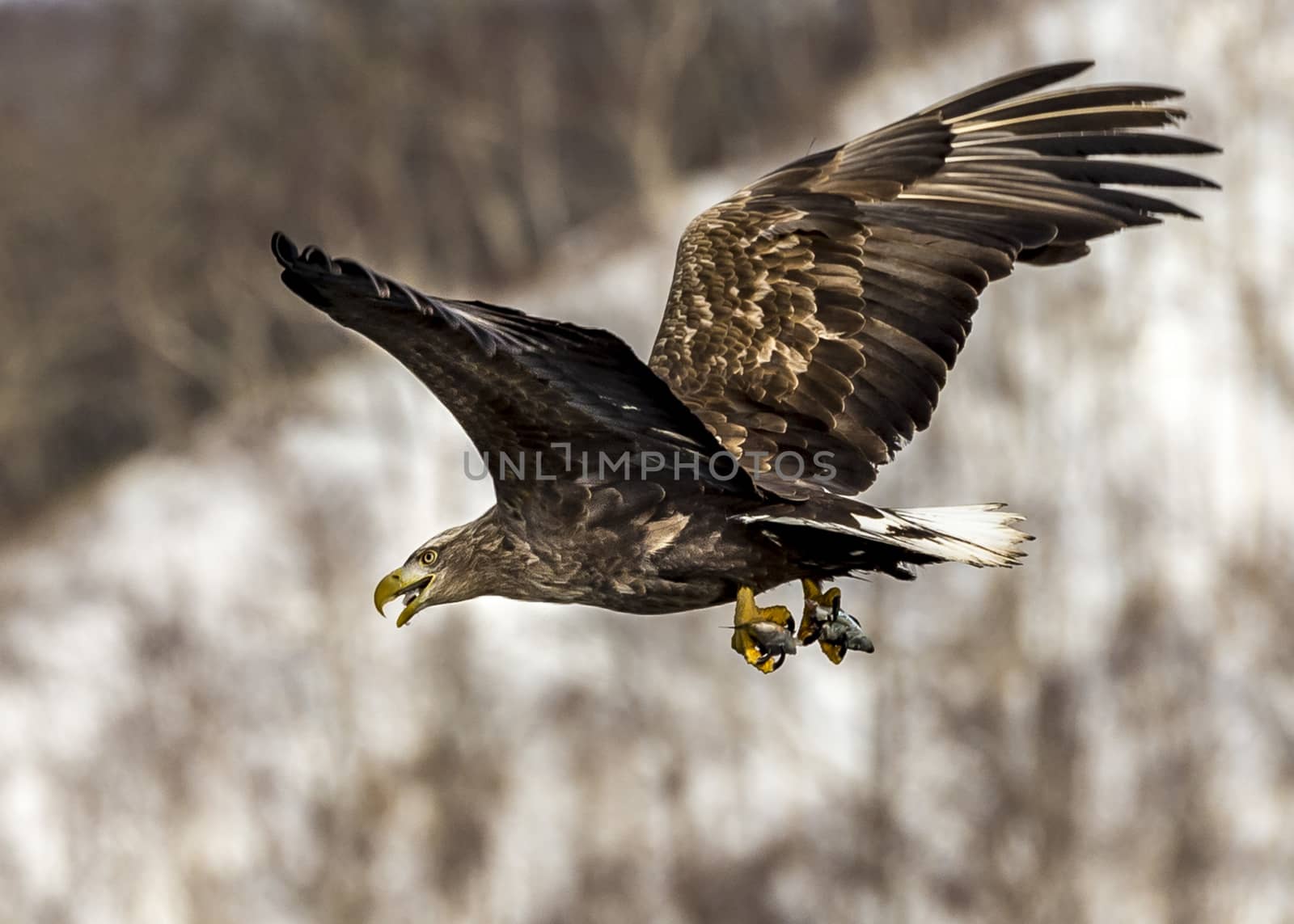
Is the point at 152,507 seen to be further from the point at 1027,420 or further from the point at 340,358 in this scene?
the point at 1027,420

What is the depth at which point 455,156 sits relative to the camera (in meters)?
25.5

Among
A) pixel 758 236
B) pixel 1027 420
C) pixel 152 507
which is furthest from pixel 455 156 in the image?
pixel 758 236

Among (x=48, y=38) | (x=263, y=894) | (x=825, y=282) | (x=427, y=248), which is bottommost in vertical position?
(x=263, y=894)

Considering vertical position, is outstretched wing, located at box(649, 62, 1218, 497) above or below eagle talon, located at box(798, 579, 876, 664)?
above

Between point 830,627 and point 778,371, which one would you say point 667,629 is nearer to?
point 778,371

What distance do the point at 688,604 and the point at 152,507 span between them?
54.8ft

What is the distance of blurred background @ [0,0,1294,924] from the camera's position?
747 inches

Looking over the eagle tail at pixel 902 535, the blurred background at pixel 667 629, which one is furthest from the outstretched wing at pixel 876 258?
the blurred background at pixel 667 629

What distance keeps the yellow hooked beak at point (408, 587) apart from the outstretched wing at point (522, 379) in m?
0.39

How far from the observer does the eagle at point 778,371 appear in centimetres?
515

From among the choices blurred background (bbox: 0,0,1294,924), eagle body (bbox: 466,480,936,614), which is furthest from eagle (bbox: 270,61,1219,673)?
blurred background (bbox: 0,0,1294,924)

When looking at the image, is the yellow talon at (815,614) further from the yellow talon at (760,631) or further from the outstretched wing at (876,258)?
the outstretched wing at (876,258)

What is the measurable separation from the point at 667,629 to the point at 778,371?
43.9 ft

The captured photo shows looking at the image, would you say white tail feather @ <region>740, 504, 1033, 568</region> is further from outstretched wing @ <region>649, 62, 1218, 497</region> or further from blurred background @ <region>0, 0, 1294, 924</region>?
blurred background @ <region>0, 0, 1294, 924</region>
